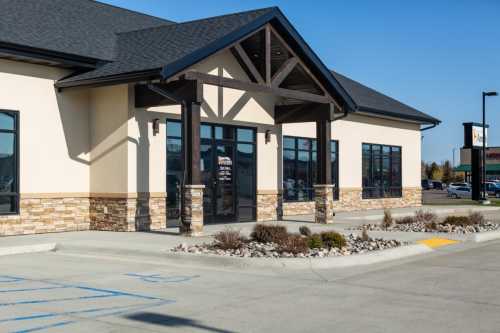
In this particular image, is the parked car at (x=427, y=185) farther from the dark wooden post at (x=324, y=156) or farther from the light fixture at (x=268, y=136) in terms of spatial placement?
the dark wooden post at (x=324, y=156)

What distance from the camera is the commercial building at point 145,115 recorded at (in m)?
17.0

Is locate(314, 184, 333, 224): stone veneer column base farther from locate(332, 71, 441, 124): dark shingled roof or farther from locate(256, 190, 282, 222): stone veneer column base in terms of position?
locate(332, 71, 441, 124): dark shingled roof

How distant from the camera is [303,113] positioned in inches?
878

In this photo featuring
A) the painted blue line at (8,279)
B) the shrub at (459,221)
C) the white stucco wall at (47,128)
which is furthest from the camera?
the shrub at (459,221)

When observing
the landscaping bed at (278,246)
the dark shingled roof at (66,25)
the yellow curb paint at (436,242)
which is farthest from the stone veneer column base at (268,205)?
the landscaping bed at (278,246)

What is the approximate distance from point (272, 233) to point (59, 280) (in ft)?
16.1

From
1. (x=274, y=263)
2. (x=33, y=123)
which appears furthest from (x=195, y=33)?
(x=274, y=263)

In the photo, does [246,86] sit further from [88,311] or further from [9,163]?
[88,311]

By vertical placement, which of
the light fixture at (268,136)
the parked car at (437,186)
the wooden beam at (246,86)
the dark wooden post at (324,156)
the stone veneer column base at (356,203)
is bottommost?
the stone veneer column base at (356,203)

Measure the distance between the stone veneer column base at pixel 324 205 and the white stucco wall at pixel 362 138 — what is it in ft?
12.5

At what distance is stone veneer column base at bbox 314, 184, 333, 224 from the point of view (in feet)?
69.7

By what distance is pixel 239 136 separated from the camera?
2177cm

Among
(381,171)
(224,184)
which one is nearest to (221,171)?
(224,184)

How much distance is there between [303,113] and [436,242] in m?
7.64
